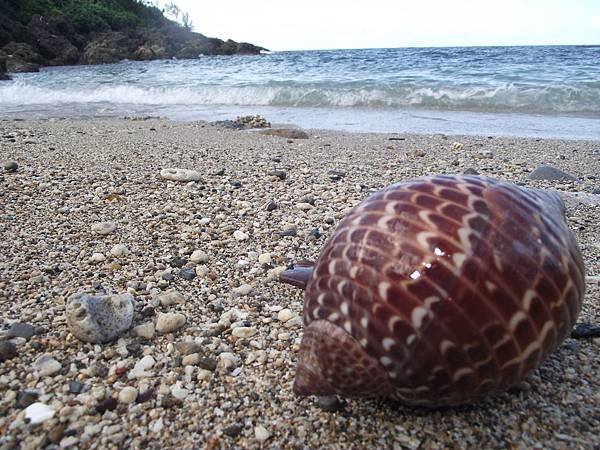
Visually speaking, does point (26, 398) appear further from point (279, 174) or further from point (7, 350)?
point (279, 174)

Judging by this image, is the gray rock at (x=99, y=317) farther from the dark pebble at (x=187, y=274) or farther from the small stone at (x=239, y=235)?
the small stone at (x=239, y=235)

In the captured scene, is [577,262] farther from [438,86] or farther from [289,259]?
[438,86]

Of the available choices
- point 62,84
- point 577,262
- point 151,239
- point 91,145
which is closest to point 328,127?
point 91,145

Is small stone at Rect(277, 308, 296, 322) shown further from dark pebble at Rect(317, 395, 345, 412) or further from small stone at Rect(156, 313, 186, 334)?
dark pebble at Rect(317, 395, 345, 412)

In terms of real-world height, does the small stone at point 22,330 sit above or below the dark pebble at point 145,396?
above

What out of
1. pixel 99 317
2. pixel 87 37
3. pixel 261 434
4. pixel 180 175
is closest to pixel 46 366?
pixel 99 317

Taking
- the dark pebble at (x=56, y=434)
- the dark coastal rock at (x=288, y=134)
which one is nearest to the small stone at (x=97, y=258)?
the dark pebble at (x=56, y=434)
